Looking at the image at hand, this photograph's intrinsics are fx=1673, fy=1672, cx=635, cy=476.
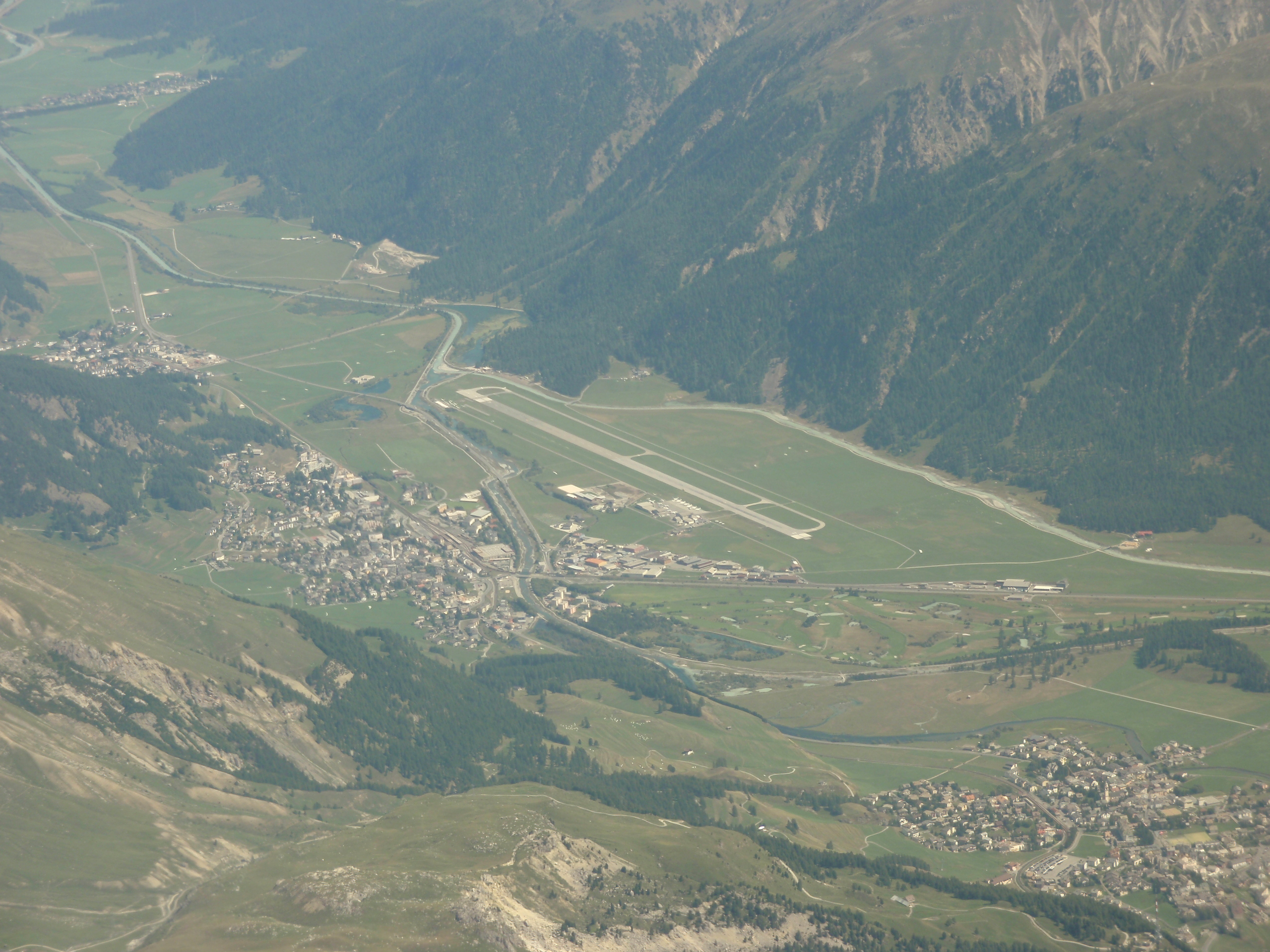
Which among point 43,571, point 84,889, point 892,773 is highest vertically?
point 43,571

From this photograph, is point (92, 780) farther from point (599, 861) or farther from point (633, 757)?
point (633, 757)

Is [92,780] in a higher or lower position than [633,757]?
higher

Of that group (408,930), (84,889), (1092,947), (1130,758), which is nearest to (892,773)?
(1130,758)

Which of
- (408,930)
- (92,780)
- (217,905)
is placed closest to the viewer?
(408,930)

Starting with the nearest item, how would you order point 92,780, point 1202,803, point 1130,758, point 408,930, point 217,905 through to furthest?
1. point 408,930
2. point 217,905
3. point 92,780
4. point 1202,803
5. point 1130,758

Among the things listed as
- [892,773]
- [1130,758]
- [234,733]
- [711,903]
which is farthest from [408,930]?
[1130,758]

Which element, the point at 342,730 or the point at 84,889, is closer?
the point at 84,889

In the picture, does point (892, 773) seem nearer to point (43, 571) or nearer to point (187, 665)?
point (187, 665)
